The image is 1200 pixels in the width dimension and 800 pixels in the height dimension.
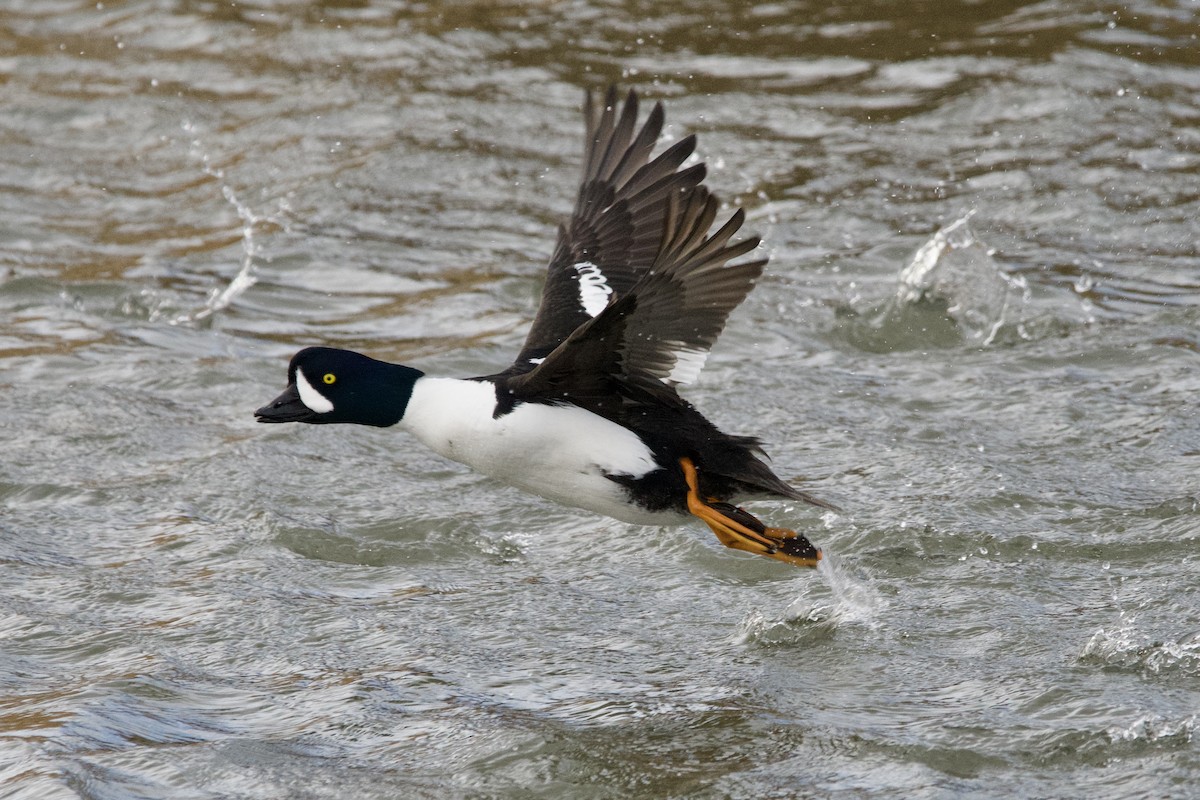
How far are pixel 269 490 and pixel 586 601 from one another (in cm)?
177

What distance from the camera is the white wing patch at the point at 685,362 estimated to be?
4.76 meters

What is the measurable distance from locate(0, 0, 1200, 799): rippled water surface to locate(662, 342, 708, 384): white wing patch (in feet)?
2.97

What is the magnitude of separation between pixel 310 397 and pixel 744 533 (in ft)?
4.84

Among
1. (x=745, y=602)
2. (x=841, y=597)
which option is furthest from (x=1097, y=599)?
(x=745, y=602)

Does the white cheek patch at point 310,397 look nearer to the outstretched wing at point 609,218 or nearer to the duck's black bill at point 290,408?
the duck's black bill at point 290,408

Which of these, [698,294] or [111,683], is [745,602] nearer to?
[698,294]

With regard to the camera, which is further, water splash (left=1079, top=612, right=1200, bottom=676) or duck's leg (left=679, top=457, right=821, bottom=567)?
duck's leg (left=679, top=457, right=821, bottom=567)

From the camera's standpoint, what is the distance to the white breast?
489 centimetres

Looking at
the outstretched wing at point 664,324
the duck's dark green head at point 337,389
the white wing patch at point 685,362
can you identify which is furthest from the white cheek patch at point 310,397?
the white wing patch at point 685,362

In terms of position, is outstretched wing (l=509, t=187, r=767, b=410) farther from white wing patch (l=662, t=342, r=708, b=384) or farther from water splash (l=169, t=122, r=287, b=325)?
water splash (l=169, t=122, r=287, b=325)

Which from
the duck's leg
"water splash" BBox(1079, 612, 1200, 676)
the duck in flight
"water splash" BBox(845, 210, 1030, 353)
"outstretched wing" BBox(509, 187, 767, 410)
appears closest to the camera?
"outstretched wing" BBox(509, 187, 767, 410)

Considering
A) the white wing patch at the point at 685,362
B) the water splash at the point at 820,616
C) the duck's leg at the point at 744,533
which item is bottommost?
the water splash at the point at 820,616

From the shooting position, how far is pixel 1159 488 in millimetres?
6020

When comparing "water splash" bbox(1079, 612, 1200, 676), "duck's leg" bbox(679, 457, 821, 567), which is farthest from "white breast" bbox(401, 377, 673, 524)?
"water splash" bbox(1079, 612, 1200, 676)
